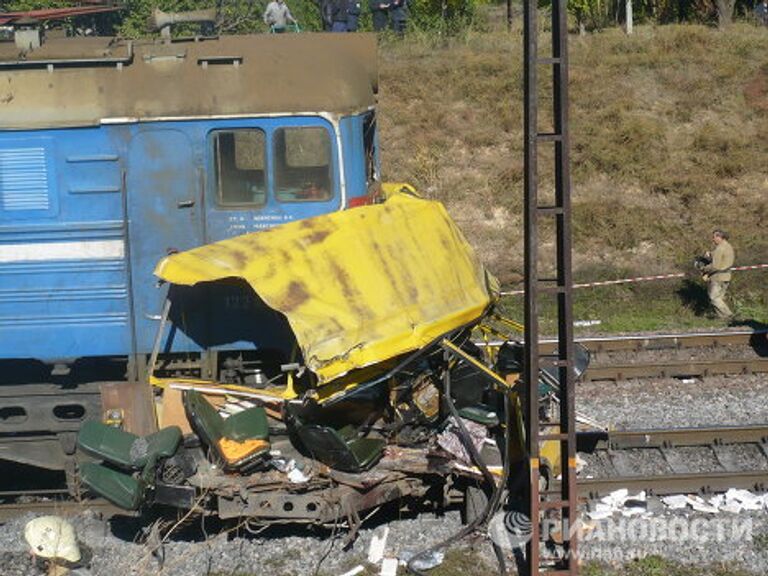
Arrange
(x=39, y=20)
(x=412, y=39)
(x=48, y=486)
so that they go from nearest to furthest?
1. (x=48, y=486)
2. (x=39, y=20)
3. (x=412, y=39)

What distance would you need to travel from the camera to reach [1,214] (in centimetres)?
913

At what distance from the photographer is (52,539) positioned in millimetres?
8016

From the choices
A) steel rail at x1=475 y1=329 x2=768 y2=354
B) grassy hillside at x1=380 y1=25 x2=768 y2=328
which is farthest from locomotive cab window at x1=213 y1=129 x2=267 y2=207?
grassy hillside at x1=380 y1=25 x2=768 y2=328

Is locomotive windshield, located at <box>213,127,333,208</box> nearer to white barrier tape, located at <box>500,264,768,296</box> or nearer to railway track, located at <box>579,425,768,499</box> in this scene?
railway track, located at <box>579,425,768,499</box>

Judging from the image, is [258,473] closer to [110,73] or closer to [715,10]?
[110,73]

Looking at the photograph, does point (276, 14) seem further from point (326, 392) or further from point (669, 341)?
point (326, 392)

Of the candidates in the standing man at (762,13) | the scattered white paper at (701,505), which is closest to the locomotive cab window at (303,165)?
the scattered white paper at (701,505)

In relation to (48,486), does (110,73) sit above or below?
above

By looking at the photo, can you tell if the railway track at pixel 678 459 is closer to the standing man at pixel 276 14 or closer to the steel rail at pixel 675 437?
the steel rail at pixel 675 437

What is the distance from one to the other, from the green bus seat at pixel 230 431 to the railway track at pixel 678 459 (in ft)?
9.08

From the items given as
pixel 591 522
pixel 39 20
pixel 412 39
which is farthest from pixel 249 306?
pixel 412 39

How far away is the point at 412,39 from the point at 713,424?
14.1 metres

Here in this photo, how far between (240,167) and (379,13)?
14.6m

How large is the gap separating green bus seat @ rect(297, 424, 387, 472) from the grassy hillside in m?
8.22
